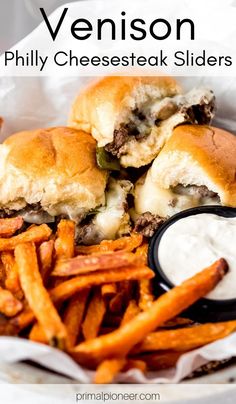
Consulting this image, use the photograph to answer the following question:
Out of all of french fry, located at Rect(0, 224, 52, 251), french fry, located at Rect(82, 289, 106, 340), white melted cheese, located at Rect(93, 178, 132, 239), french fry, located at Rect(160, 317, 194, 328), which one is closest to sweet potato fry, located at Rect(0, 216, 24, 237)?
french fry, located at Rect(0, 224, 52, 251)

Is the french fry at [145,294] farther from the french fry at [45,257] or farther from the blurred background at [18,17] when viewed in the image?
the blurred background at [18,17]

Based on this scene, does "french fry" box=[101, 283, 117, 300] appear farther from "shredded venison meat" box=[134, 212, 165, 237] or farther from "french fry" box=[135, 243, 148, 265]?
A: "shredded venison meat" box=[134, 212, 165, 237]


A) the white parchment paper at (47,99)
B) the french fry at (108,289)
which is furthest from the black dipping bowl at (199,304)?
the white parchment paper at (47,99)

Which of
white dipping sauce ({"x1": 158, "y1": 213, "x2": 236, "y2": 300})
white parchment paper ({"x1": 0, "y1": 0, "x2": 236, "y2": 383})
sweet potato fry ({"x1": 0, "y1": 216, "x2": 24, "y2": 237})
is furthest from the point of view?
white parchment paper ({"x1": 0, "y1": 0, "x2": 236, "y2": 383})

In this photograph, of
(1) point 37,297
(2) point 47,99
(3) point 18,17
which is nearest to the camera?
(1) point 37,297

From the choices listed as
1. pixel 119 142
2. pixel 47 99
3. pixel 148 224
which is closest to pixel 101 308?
pixel 148 224

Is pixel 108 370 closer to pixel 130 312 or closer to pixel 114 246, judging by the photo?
pixel 130 312

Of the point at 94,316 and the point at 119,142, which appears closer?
the point at 94,316
